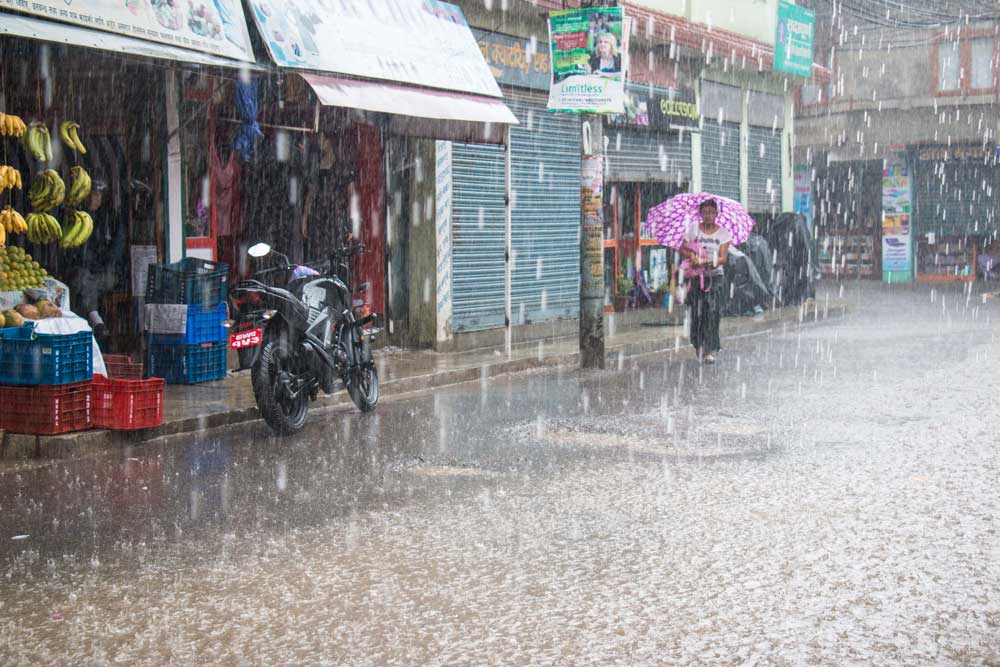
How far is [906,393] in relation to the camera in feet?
37.9

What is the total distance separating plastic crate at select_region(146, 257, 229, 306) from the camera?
11680 mm

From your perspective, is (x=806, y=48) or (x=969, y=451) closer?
(x=969, y=451)

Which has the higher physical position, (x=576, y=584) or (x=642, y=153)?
(x=642, y=153)

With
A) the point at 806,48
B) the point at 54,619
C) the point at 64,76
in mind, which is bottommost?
the point at 54,619

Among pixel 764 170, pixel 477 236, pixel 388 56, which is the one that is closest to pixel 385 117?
pixel 388 56

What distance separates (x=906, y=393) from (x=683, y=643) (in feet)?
24.6

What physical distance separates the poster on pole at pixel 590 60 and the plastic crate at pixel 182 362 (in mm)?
4815

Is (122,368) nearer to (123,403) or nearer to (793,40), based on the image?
(123,403)

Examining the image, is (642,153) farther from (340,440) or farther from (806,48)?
(340,440)

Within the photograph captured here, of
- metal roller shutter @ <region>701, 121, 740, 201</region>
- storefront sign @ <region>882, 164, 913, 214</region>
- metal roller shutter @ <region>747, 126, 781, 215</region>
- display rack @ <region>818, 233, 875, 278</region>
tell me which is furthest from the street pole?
display rack @ <region>818, 233, 875, 278</region>

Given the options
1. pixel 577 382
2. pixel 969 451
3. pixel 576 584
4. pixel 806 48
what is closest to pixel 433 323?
pixel 577 382

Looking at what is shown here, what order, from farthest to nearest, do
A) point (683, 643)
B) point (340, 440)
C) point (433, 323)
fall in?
point (433, 323)
point (340, 440)
point (683, 643)

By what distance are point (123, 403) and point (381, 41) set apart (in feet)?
22.1

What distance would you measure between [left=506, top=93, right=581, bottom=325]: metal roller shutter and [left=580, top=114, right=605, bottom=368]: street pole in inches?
137
